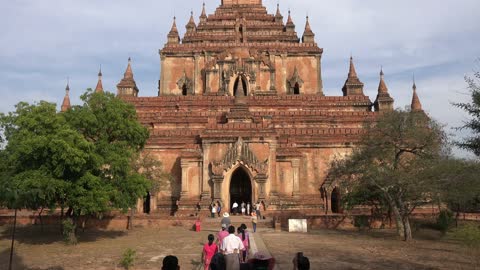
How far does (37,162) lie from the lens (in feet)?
61.3

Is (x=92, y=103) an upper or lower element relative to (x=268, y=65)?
lower

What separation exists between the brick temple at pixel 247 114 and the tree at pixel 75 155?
8.99 metres

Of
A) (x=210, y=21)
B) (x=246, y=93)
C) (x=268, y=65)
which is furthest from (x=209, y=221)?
(x=210, y=21)

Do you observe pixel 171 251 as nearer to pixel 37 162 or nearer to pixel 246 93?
pixel 37 162

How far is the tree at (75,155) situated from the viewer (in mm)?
17719

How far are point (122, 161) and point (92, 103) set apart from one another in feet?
11.3

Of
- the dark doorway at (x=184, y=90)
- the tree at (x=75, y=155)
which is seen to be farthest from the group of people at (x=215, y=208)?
the dark doorway at (x=184, y=90)

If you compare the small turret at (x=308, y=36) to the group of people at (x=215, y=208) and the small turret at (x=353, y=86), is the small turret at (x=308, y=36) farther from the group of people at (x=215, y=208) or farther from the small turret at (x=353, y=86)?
the group of people at (x=215, y=208)

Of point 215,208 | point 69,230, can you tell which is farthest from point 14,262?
point 215,208

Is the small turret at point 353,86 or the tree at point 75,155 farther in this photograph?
the small turret at point 353,86

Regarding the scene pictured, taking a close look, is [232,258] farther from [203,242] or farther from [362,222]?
[362,222]

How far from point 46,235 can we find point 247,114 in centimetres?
1649

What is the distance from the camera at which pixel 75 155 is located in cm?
1773

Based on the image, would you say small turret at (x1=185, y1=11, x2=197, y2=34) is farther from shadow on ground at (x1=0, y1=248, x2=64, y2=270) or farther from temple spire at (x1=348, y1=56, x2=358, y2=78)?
shadow on ground at (x1=0, y1=248, x2=64, y2=270)
